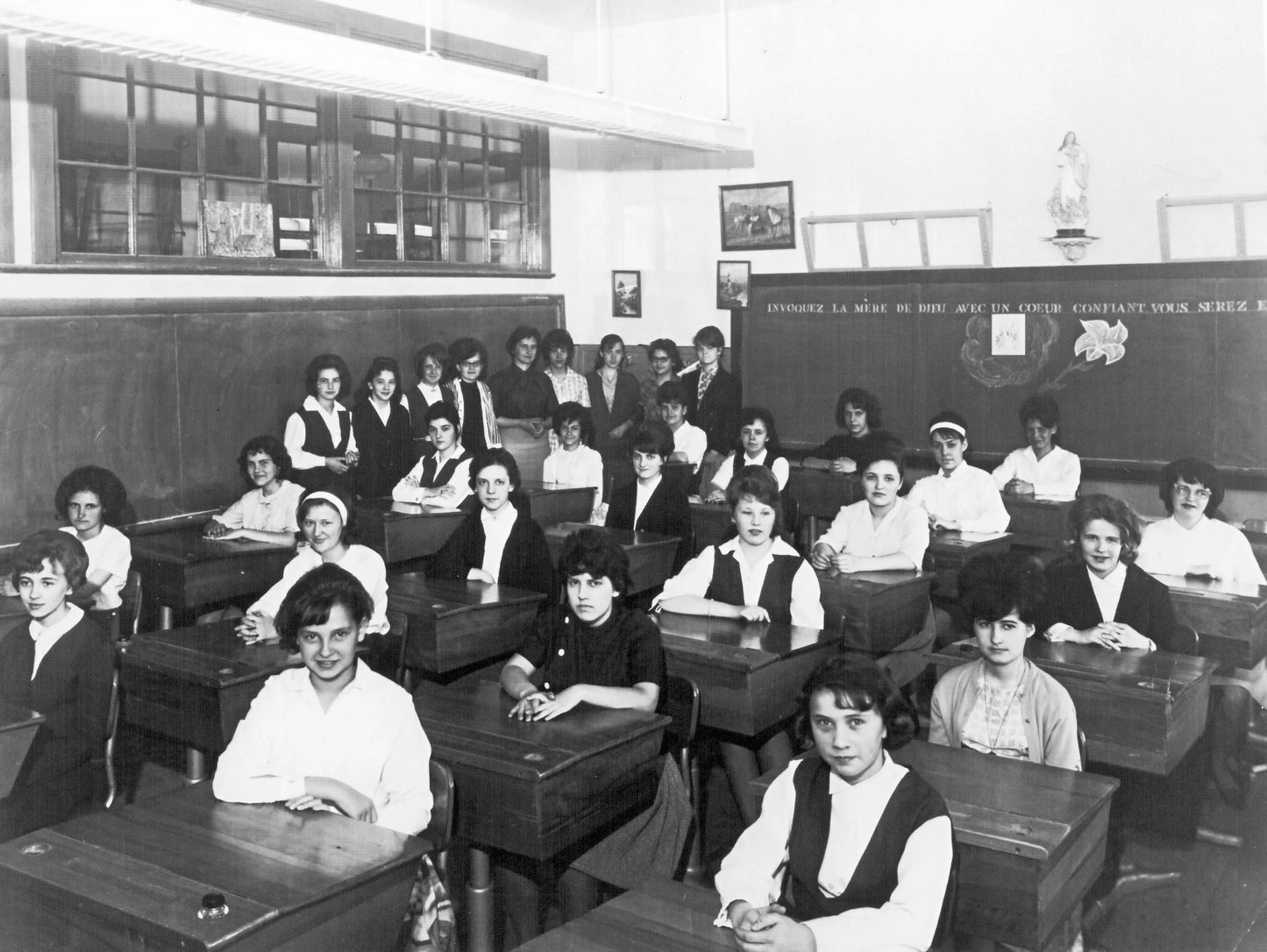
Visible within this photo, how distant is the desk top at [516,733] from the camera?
2568mm

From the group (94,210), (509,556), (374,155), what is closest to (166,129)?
(94,210)

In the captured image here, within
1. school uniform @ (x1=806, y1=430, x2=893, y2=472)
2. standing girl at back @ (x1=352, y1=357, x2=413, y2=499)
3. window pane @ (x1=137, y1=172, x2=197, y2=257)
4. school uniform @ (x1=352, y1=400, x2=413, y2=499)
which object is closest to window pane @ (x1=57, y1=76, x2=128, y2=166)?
window pane @ (x1=137, y1=172, x2=197, y2=257)

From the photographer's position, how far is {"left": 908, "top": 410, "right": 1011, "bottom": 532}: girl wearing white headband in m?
5.21

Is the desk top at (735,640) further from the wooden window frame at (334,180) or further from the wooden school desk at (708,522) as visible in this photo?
the wooden window frame at (334,180)

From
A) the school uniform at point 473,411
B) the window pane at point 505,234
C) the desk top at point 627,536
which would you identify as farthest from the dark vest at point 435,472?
the window pane at point 505,234

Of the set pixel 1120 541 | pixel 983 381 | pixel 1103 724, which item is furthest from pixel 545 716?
pixel 983 381

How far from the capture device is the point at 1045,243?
661 cm

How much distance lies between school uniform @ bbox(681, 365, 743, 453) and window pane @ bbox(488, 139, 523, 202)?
1861 millimetres

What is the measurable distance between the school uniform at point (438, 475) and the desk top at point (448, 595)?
140 centimetres

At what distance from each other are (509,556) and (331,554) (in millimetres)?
695

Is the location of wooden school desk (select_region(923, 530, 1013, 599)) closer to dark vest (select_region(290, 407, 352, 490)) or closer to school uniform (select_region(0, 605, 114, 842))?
school uniform (select_region(0, 605, 114, 842))

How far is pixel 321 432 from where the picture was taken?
608 cm

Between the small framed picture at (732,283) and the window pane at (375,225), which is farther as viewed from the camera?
the small framed picture at (732,283)

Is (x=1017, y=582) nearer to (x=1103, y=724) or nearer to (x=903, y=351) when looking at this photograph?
(x=1103, y=724)
